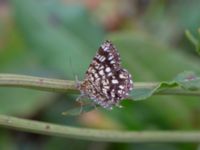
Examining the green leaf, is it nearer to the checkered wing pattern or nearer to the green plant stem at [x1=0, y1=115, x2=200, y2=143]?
the checkered wing pattern

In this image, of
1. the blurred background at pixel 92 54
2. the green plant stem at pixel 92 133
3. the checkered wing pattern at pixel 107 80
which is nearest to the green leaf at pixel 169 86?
the checkered wing pattern at pixel 107 80

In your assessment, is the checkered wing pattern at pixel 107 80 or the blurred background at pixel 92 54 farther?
the blurred background at pixel 92 54

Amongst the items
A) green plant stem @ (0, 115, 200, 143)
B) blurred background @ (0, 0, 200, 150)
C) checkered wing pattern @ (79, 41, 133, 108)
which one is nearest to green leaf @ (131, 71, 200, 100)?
checkered wing pattern @ (79, 41, 133, 108)

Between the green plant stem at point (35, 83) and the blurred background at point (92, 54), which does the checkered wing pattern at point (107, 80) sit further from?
the blurred background at point (92, 54)

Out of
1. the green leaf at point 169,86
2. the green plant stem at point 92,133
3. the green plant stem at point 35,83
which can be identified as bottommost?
the green plant stem at point 92,133

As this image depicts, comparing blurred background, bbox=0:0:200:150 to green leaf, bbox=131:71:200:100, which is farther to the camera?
blurred background, bbox=0:0:200:150

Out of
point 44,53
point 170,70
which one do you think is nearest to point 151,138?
point 170,70

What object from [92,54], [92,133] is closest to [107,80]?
[92,133]

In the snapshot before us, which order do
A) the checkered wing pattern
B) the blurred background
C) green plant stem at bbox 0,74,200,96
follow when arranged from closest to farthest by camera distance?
green plant stem at bbox 0,74,200,96, the checkered wing pattern, the blurred background
